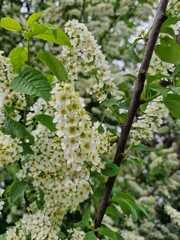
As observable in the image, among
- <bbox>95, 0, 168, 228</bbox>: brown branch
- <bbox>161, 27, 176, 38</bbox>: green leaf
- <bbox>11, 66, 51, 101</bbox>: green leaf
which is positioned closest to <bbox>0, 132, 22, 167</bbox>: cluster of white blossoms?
<bbox>11, 66, 51, 101</bbox>: green leaf

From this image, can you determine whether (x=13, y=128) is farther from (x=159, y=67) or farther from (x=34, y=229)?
(x=159, y=67)

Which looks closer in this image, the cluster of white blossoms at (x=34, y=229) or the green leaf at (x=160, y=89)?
the green leaf at (x=160, y=89)

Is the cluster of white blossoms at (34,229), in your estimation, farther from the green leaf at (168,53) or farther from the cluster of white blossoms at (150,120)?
the green leaf at (168,53)

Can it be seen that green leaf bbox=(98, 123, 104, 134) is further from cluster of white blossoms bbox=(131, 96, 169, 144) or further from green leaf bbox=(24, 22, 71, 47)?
green leaf bbox=(24, 22, 71, 47)

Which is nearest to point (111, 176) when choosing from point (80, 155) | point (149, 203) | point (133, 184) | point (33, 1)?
point (80, 155)

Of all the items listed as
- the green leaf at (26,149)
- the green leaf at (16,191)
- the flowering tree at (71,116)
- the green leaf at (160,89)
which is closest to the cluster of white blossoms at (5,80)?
the flowering tree at (71,116)

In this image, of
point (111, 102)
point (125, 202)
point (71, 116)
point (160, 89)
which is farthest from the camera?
point (125, 202)

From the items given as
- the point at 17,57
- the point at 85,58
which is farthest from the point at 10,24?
the point at 85,58

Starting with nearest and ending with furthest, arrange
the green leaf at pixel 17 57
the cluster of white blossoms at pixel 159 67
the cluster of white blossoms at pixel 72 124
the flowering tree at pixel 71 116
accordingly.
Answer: the cluster of white blossoms at pixel 72 124 → the flowering tree at pixel 71 116 → the green leaf at pixel 17 57 → the cluster of white blossoms at pixel 159 67

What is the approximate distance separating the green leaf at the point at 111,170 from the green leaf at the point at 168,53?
0.31 m

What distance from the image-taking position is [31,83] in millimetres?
1025

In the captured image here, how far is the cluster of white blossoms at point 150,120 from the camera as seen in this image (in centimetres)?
117

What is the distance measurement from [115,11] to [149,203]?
158cm

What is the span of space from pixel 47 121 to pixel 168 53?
37cm
